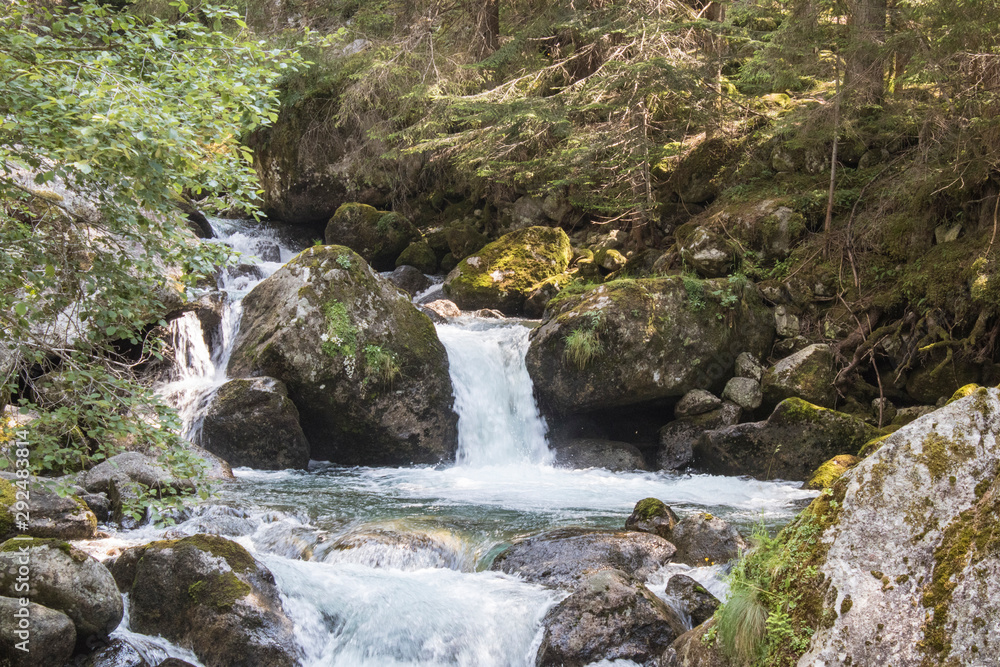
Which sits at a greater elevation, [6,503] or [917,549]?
[917,549]

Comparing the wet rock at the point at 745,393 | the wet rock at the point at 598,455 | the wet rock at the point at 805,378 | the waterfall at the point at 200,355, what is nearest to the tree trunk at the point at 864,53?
the wet rock at the point at 805,378

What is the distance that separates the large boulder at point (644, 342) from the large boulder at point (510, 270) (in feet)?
11.7

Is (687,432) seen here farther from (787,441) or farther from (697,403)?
(787,441)

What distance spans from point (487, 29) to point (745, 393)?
1017cm

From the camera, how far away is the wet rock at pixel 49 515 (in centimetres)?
529

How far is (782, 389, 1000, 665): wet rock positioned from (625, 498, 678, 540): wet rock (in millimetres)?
3143

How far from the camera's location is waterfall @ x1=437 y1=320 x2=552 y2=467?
419 inches

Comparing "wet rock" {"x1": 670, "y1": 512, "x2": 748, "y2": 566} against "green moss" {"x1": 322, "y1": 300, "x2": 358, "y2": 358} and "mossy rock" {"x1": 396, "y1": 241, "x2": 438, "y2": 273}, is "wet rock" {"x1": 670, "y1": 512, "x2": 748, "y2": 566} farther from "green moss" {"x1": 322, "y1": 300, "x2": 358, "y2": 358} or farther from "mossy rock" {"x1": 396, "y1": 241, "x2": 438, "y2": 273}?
"mossy rock" {"x1": 396, "y1": 241, "x2": 438, "y2": 273}

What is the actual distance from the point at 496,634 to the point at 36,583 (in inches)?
122

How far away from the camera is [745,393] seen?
32.5ft

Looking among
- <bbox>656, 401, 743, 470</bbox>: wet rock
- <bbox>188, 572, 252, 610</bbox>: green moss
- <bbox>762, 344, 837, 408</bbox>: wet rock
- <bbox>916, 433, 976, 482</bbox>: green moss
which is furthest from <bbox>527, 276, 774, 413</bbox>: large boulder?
<bbox>916, 433, 976, 482</bbox>: green moss

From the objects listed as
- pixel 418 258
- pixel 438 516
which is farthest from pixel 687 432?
pixel 418 258

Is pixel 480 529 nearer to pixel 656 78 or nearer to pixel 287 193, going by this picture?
pixel 656 78

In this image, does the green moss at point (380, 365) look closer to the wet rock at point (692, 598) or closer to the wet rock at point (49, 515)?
the wet rock at point (49, 515)
